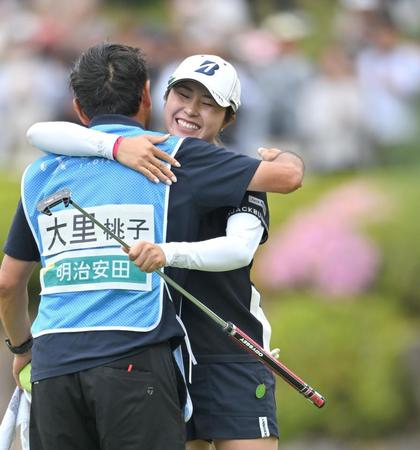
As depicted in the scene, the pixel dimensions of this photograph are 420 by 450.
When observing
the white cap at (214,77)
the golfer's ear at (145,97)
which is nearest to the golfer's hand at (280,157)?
the white cap at (214,77)

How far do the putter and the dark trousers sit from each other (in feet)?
0.61

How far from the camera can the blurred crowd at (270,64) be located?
10266 mm

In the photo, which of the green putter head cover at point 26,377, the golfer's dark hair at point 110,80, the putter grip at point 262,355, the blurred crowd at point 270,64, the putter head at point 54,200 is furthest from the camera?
the blurred crowd at point 270,64

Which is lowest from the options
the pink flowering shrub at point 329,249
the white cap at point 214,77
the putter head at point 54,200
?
the pink flowering shrub at point 329,249

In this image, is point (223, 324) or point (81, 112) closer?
point (223, 324)

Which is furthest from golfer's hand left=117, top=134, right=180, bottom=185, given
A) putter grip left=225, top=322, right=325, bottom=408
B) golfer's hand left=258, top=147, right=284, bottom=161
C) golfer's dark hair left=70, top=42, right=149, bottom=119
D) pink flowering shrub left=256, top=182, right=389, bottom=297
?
pink flowering shrub left=256, top=182, right=389, bottom=297

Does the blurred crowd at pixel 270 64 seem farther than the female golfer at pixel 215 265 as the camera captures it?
Yes

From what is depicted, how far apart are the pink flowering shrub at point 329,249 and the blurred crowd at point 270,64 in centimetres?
70

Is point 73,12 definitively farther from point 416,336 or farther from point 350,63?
point 416,336

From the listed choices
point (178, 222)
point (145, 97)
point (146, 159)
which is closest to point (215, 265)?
point (178, 222)

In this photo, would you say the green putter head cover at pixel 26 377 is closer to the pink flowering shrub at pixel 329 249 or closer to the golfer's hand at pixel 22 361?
the golfer's hand at pixel 22 361

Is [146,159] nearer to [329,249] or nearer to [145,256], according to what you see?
[145,256]

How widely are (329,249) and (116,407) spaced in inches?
215

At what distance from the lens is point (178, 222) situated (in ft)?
14.1
